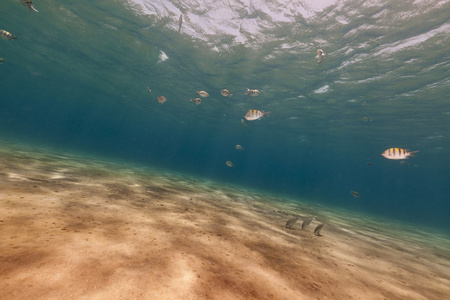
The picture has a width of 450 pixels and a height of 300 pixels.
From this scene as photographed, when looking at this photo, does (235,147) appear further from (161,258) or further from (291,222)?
(161,258)

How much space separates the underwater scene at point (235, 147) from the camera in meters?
2.50

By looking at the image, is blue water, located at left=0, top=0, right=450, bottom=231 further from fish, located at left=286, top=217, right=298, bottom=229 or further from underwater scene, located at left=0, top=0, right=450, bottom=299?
fish, located at left=286, top=217, right=298, bottom=229

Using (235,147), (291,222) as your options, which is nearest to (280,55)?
(235,147)

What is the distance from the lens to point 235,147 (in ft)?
41.8

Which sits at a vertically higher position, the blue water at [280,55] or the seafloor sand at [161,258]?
the blue water at [280,55]

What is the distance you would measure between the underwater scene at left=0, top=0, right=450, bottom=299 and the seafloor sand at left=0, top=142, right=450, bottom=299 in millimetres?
25

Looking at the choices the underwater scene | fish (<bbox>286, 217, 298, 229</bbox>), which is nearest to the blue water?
the underwater scene

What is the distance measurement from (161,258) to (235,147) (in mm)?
10292

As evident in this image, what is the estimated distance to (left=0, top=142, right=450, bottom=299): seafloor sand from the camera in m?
1.97

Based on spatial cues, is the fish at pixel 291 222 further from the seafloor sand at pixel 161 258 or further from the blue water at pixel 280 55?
the blue water at pixel 280 55

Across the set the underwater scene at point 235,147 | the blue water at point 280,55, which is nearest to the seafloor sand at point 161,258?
the underwater scene at point 235,147

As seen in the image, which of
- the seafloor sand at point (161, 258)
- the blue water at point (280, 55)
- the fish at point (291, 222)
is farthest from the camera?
the blue water at point (280, 55)

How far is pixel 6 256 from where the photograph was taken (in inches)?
82.7

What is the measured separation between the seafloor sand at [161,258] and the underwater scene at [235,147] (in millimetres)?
→ 25
